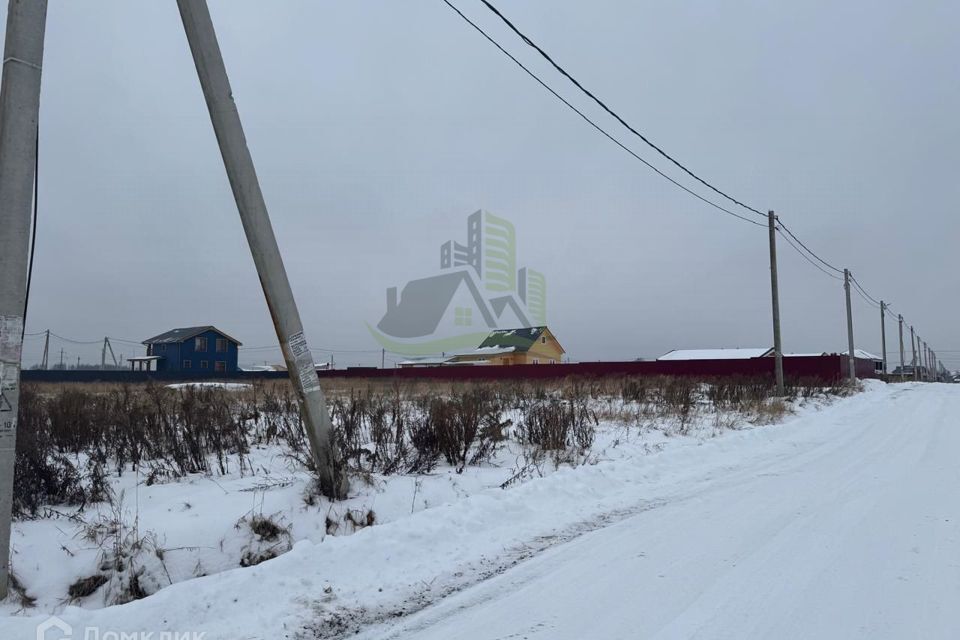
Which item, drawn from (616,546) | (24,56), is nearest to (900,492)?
(616,546)

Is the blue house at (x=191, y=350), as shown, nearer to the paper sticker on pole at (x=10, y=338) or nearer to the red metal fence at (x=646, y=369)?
the red metal fence at (x=646, y=369)

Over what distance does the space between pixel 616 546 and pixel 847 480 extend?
401 centimetres

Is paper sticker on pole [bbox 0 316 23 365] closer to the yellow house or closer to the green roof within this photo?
the yellow house

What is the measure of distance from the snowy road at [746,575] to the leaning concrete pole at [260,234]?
219 cm

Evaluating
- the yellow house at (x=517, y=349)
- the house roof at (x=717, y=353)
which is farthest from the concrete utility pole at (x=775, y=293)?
the house roof at (x=717, y=353)

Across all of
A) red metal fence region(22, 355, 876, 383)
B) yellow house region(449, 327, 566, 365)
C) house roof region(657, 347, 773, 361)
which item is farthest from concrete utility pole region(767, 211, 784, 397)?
house roof region(657, 347, 773, 361)

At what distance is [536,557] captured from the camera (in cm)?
440

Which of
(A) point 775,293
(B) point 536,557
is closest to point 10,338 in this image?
(B) point 536,557

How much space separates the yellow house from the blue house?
22.2 meters

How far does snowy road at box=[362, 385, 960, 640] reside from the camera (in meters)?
3.13

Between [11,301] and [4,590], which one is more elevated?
[11,301]

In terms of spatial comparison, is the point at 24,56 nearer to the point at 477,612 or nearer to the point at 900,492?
the point at 477,612

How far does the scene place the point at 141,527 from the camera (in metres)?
4.66

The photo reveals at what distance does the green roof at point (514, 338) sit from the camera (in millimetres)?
56594
